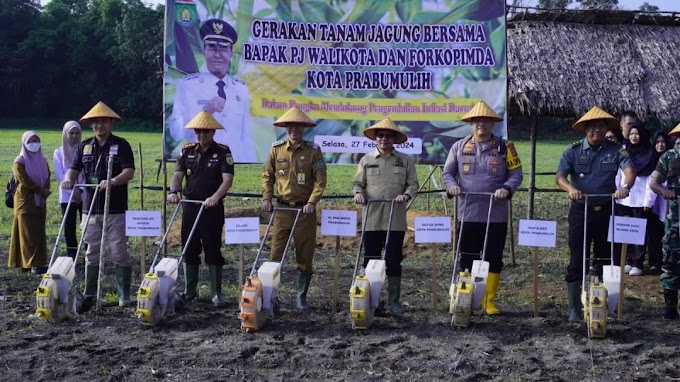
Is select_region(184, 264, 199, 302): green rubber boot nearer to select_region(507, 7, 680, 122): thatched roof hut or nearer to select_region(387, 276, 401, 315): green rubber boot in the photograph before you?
select_region(387, 276, 401, 315): green rubber boot

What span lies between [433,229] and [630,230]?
1729 millimetres

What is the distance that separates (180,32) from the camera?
31.5 feet

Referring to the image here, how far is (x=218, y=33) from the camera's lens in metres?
9.67

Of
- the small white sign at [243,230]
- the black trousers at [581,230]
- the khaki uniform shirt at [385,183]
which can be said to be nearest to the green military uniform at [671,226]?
the black trousers at [581,230]

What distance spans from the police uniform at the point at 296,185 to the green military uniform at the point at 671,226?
3.12 m

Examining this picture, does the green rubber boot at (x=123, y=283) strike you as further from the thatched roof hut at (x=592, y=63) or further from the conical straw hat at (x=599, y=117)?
the thatched roof hut at (x=592, y=63)

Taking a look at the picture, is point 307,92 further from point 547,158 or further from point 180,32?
point 547,158

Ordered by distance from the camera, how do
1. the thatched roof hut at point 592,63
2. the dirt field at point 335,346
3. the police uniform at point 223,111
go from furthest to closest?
the thatched roof hut at point 592,63, the police uniform at point 223,111, the dirt field at point 335,346

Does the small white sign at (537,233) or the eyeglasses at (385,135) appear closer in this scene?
the small white sign at (537,233)

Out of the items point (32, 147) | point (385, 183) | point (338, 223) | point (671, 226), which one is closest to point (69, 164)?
point (32, 147)

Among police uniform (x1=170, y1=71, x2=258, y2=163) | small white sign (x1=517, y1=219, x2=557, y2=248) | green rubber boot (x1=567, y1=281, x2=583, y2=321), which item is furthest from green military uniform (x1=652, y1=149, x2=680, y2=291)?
police uniform (x1=170, y1=71, x2=258, y2=163)

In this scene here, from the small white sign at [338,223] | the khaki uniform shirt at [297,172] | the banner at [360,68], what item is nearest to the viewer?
the small white sign at [338,223]

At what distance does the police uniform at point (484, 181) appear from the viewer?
7445 millimetres

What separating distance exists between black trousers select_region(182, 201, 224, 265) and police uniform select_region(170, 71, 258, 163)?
73.4 inches
